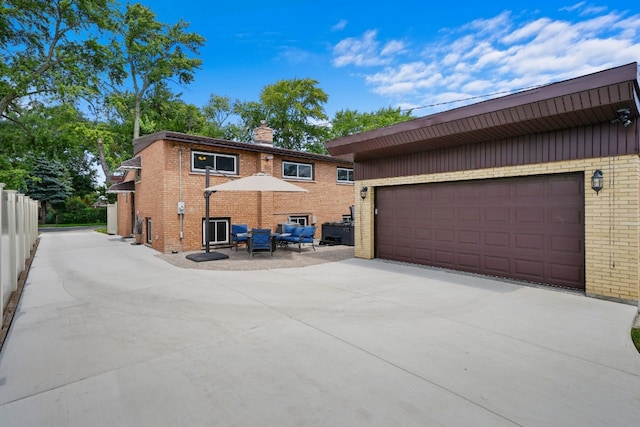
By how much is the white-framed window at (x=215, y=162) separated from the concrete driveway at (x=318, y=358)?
705 cm

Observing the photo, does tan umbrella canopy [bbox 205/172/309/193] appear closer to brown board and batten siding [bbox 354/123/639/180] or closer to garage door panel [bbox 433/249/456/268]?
brown board and batten siding [bbox 354/123/639/180]

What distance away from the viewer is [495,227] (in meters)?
7.42

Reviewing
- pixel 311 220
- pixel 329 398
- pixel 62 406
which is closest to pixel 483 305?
pixel 329 398

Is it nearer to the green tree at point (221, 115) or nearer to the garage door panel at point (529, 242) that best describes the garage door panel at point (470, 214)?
the garage door panel at point (529, 242)

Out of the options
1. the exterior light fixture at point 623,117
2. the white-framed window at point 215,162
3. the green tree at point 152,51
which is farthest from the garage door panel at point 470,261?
the green tree at point 152,51

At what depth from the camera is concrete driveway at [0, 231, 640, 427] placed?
2520 mm

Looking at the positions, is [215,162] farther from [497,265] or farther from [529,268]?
[529,268]

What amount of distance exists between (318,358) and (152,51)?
1224 inches

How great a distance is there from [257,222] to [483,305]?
10.7 meters

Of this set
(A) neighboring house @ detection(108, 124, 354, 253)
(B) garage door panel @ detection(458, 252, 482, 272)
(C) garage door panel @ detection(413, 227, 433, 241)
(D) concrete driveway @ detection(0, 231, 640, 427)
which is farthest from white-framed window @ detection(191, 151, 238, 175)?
(B) garage door panel @ detection(458, 252, 482, 272)

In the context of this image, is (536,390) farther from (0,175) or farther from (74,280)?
(0,175)

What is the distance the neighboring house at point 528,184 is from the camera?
216 inches

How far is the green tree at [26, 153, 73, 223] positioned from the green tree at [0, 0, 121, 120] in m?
17.7

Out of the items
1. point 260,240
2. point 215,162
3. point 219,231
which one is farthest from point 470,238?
point 215,162
